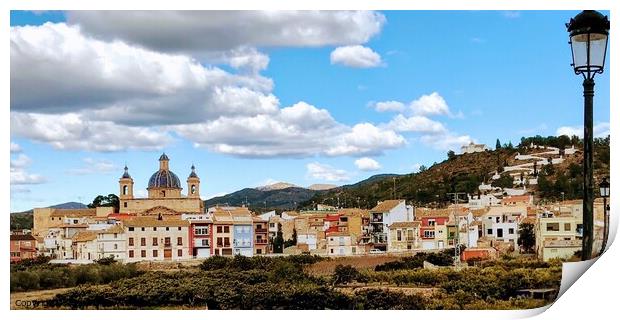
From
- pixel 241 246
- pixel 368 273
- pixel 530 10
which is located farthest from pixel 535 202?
pixel 241 246

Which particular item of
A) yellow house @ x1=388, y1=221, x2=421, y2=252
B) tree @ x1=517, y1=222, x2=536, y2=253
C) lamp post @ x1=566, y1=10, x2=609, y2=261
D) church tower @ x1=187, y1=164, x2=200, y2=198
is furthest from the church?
lamp post @ x1=566, y1=10, x2=609, y2=261

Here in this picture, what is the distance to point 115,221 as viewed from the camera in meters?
10.3

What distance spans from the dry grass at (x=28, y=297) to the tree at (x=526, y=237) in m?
5.79

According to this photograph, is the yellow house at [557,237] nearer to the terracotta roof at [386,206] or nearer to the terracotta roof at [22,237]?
the terracotta roof at [386,206]

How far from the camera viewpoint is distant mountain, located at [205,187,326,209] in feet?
32.8

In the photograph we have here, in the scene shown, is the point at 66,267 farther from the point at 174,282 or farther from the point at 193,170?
the point at 193,170

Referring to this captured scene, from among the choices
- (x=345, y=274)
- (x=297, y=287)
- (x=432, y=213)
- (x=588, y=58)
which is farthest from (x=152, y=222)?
(x=588, y=58)

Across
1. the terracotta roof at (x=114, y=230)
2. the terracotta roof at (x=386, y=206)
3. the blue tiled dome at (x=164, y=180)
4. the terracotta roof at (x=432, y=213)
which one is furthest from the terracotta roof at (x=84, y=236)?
the terracotta roof at (x=432, y=213)

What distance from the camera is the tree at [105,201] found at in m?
9.71

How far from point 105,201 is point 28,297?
1440 millimetres

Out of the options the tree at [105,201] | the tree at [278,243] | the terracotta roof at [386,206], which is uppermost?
the tree at [105,201]

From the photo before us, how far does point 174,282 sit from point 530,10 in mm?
5232

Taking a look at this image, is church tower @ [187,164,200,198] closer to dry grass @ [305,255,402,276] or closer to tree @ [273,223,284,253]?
tree @ [273,223,284,253]

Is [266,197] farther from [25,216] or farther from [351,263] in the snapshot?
[25,216]
